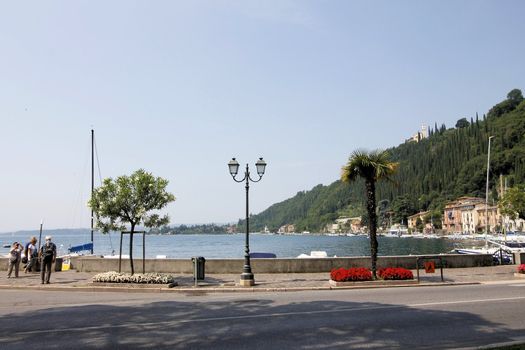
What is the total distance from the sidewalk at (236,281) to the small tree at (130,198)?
253cm

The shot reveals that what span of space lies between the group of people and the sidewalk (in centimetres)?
50

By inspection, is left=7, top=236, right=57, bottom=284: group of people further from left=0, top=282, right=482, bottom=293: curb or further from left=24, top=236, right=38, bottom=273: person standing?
left=0, top=282, right=482, bottom=293: curb

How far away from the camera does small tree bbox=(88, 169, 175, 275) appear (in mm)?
20938

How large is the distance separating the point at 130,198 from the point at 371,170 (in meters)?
10.8

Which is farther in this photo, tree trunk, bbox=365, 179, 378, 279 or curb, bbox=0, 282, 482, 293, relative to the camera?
tree trunk, bbox=365, 179, 378, 279

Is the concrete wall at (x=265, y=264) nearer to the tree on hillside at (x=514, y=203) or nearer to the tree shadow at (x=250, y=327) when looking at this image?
the tree shadow at (x=250, y=327)

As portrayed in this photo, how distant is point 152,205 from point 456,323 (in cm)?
1429

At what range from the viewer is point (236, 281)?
20812mm

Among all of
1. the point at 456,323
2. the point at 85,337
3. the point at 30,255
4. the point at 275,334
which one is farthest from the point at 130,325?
the point at 30,255

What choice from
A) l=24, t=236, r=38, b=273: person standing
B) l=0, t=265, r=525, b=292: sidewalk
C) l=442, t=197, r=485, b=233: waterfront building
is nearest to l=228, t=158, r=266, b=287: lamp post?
l=0, t=265, r=525, b=292: sidewalk

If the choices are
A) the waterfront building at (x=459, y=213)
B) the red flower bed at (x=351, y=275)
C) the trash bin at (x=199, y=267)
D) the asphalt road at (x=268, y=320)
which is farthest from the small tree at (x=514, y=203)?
the waterfront building at (x=459, y=213)

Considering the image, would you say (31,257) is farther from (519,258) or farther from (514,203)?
(514,203)

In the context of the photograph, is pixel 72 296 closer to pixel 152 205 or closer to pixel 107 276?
pixel 107 276

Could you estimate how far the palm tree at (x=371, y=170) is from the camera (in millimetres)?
20203
